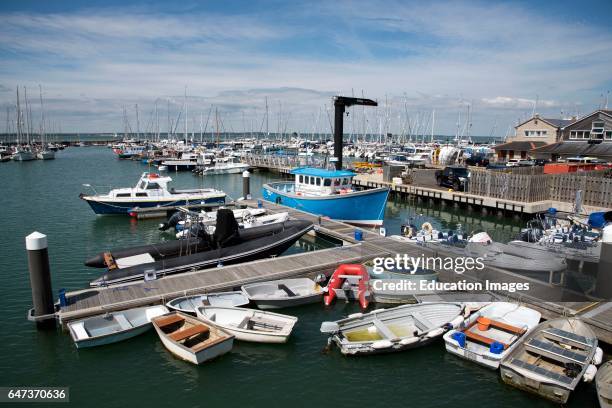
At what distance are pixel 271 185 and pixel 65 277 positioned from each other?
A: 53.4 feet

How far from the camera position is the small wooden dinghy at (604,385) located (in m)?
7.73

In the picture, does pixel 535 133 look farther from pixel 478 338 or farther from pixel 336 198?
pixel 478 338

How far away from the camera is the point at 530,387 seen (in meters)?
8.58

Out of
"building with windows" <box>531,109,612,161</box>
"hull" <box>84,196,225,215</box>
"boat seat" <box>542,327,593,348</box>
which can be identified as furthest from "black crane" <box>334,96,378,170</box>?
"building with windows" <box>531,109,612,161</box>

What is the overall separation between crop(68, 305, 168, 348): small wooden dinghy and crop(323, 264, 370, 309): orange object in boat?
4.97m

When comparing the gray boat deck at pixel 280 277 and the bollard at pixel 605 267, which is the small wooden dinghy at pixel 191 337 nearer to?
the gray boat deck at pixel 280 277

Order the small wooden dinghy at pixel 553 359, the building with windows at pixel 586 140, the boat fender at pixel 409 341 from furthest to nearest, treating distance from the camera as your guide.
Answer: the building with windows at pixel 586 140 < the boat fender at pixel 409 341 < the small wooden dinghy at pixel 553 359

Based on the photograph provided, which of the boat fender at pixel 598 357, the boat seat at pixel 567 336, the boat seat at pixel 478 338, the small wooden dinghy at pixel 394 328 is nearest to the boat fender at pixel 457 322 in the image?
the small wooden dinghy at pixel 394 328

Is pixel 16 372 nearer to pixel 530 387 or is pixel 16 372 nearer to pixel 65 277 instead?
pixel 65 277

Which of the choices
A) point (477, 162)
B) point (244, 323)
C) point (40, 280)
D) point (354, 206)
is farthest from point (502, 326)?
point (477, 162)

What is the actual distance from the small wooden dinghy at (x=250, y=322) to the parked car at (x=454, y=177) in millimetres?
25308

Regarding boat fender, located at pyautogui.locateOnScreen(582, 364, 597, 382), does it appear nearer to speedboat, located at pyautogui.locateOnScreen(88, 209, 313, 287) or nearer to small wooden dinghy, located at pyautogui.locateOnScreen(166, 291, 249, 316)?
small wooden dinghy, located at pyautogui.locateOnScreen(166, 291, 249, 316)

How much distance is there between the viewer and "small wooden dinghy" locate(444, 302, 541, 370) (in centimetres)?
946

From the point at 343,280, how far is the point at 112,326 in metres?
6.98
